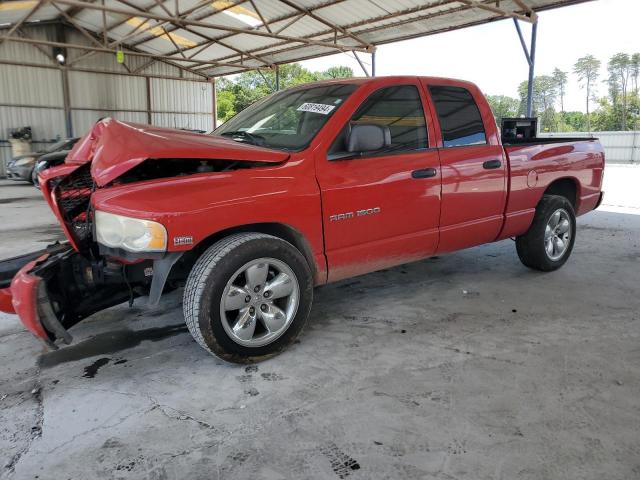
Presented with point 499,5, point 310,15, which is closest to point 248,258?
point 499,5

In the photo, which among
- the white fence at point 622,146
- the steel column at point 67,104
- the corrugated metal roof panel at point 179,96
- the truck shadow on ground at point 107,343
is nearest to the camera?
the truck shadow on ground at point 107,343

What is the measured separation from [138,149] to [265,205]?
0.76 meters

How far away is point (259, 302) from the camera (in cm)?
288

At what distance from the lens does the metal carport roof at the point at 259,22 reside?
11961 mm

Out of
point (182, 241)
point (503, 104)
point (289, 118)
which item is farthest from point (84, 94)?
point (503, 104)

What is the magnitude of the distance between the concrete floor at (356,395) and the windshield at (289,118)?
4.42ft

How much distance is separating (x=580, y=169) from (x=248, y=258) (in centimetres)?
371

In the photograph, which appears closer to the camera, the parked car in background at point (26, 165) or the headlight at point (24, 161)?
the parked car in background at point (26, 165)

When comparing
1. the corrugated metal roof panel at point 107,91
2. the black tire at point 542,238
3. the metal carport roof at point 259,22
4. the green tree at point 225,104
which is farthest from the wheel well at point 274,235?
the green tree at point 225,104

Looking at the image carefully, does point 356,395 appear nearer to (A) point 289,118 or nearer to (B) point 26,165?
(A) point 289,118

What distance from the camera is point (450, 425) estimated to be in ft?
7.58

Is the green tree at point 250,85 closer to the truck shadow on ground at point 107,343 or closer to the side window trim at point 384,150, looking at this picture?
the side window trim at point 384,150

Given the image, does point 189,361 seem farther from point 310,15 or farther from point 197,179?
point 310,15

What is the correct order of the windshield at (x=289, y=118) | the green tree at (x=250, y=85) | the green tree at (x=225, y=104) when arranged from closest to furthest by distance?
the windshield at (x=289, y=118) < the green tree at (x=225, y=104) < the green tree at (x=250, y=85)
